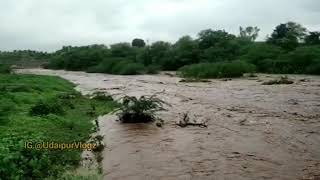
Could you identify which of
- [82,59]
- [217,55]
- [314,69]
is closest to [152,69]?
[217,55]

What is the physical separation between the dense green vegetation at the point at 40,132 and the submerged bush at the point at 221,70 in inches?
1133

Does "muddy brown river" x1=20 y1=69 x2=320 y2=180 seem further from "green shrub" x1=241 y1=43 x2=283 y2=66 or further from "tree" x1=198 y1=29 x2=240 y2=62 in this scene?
"tree" x1=198 y1=29 x2=240 y2=62

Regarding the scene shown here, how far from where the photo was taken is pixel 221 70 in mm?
56094

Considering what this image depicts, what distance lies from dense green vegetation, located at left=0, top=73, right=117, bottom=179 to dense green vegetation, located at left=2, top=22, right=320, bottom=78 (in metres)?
33.1

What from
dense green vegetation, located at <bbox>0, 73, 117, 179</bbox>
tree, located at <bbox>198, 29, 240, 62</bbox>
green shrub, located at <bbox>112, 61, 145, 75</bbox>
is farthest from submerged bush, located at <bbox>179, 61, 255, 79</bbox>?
dense green vegetation, located at <bbox>0, 73, 117, 179</bbox>

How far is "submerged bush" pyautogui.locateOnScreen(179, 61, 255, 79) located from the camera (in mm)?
54688

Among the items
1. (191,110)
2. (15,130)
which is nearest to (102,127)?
(15,130)

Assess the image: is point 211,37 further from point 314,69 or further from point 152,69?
point 314,69

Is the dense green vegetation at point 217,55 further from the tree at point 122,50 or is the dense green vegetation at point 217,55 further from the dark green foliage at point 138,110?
the dark green foliage at point 138,110

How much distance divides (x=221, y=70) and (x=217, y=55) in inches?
679

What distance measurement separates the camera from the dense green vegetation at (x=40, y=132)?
37.0ft

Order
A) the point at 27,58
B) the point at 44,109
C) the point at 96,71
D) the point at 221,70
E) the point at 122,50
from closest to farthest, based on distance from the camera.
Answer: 1. the point at 44,109
2. the point at 221,70
3. the point at 96,71
4. the point at 122,50
5. the point at 27,58

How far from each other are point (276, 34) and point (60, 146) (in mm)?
77609

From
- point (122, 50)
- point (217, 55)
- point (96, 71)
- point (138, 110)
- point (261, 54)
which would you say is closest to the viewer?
point (138, 110)
